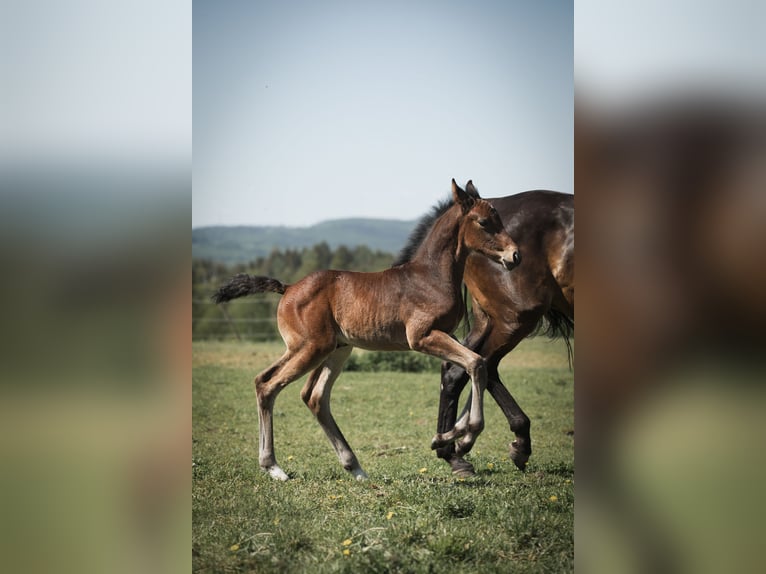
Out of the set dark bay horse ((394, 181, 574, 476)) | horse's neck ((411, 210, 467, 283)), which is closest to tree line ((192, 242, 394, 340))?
horse's neck ((411, 210, 467, 283))

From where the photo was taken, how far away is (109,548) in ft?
11.8

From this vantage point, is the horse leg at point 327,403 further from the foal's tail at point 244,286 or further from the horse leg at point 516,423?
the horse leg at point 516,423

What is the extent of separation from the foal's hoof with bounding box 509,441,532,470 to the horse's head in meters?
1.04

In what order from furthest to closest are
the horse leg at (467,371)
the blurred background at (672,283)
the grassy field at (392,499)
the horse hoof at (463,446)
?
the horse hoof at (463,446)
the horse leg at (467,371)
the grassy field at (392,499)
the blurred background at (672,283)

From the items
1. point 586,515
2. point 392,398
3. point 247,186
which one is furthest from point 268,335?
point 586,515

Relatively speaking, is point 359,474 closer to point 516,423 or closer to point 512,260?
point 516,423

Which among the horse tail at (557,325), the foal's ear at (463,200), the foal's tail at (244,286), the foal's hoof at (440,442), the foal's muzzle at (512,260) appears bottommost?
the foal's hoof at (440,442)

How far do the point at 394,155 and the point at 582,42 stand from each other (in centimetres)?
123

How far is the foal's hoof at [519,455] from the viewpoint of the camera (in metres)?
4.24

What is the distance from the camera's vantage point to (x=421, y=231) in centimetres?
422

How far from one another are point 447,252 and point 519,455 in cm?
119

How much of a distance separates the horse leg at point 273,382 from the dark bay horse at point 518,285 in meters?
0.71

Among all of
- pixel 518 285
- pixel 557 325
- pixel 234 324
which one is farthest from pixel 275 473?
pixel 234 324

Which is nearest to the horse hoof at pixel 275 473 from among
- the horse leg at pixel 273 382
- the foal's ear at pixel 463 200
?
the horse leg at pixel 273 382
